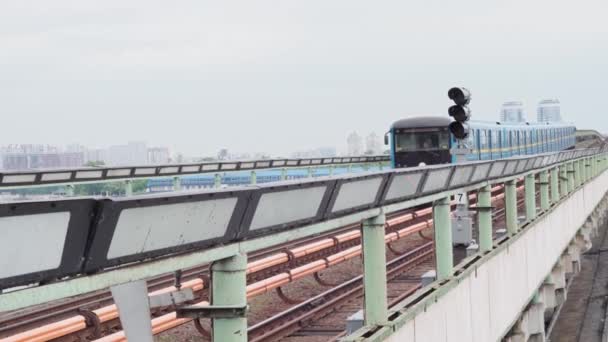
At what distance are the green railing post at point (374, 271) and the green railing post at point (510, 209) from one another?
7.33 metres

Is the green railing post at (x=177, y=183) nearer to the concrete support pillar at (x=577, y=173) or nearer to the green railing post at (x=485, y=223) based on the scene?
the green railing post at (x=485, y=223)

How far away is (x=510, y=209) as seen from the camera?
559 inches

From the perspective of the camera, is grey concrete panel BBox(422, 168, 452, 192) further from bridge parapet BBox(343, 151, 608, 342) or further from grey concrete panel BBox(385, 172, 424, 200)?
bridge parapet BBox(343, 151, 608, 342)

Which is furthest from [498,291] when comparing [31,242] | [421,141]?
[421,141]

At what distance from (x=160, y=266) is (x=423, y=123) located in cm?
2476

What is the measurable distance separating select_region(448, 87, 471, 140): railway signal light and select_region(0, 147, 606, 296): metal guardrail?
6485 mm

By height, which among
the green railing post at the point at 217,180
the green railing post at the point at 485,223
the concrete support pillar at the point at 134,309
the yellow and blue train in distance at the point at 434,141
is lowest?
the green railing post at the point at 485,223

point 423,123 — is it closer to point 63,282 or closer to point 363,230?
point 363,230

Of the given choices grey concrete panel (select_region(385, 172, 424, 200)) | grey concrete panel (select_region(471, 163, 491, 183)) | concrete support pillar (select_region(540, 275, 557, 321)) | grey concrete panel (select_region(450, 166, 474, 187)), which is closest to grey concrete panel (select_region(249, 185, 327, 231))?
grey concrete panel (select_region(385, 172, 424, 200))

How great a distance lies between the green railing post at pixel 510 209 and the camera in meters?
14.1

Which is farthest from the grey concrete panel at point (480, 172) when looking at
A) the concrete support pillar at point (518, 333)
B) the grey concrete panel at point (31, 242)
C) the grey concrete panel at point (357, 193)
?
the grey concrete panel at point (31, 242)

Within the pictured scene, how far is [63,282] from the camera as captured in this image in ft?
11.5

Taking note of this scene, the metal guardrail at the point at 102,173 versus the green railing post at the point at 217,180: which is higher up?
the metal guardrail at the point at 102,173

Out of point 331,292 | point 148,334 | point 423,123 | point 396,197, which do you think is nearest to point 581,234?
point 423,123
